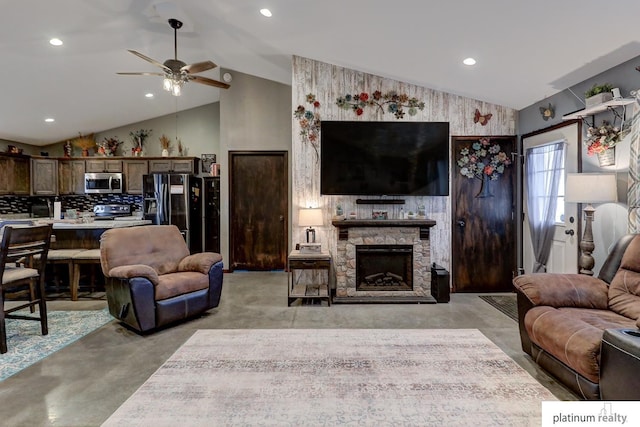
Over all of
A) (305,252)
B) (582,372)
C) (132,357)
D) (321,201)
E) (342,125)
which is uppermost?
(342,125)

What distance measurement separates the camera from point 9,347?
2941mm

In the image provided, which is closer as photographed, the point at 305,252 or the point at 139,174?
the point at 305,252

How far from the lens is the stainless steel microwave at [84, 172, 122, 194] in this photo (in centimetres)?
680

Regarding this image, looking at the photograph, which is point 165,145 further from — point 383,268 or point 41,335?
point 383,268

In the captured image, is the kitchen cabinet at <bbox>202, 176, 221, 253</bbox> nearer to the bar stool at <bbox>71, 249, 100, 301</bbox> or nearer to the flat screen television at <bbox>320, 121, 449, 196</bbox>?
the bar stool at <bbox>71, 249, 100, 301</bbox>

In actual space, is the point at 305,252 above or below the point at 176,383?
above

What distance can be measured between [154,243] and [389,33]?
11.2 feet

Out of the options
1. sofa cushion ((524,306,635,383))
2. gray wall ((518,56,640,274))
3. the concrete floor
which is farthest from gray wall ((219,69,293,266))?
sofa cushion ((524,306,635,383))

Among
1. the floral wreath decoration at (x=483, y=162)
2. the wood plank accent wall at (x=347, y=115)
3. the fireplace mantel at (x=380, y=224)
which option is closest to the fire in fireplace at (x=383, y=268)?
the fireplace mantel at (x=380, y=224)

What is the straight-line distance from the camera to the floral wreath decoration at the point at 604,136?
3.07 meters

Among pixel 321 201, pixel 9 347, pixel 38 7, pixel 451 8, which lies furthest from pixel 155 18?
pixel 9 347

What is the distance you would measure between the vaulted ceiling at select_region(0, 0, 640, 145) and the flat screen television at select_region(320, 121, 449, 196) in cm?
71

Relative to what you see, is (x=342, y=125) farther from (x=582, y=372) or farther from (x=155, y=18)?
(x=582, y=372)

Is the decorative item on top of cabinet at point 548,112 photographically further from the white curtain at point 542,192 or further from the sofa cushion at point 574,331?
the sofa cushion at point 574,331
